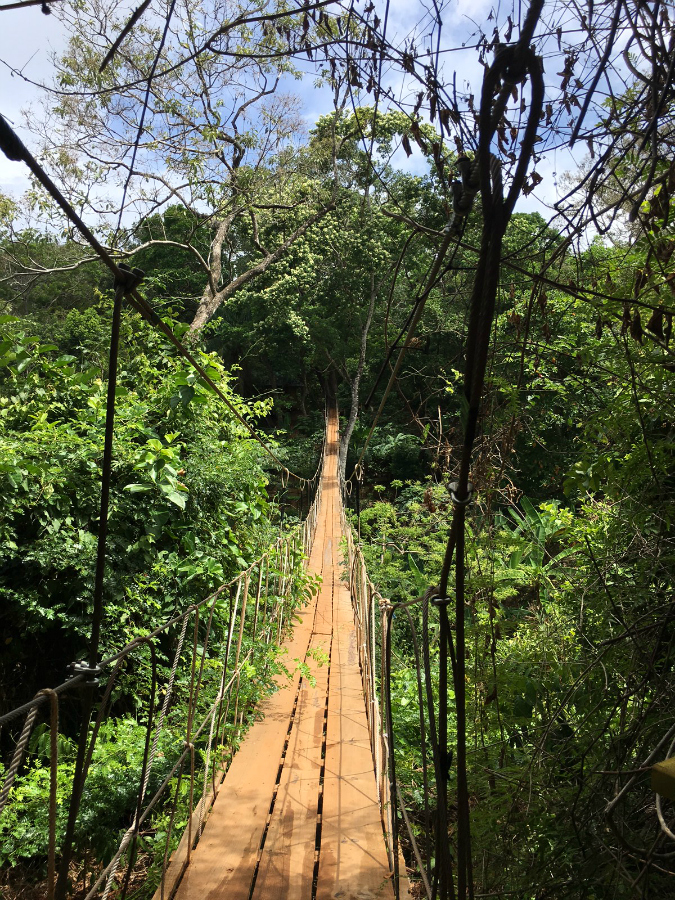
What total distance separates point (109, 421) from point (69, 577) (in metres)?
2.49

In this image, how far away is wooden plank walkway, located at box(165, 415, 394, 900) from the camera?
1.51 m

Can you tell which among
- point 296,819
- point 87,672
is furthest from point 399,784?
point 87,672

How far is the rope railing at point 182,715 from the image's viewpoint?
1.29m

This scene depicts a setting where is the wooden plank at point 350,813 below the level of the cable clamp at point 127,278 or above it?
below

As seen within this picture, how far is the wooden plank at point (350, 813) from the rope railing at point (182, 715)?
0.36m

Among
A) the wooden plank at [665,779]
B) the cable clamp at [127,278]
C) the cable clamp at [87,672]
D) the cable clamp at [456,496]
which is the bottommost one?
the wooden plank at [665,779]

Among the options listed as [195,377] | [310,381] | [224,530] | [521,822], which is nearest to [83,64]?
[195,377]

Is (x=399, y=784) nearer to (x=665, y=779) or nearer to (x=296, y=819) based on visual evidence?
(x=296, y=819)

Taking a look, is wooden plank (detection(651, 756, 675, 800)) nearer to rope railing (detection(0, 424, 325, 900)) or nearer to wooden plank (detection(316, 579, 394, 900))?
rope railing (detection(0, 424, 325, 900))

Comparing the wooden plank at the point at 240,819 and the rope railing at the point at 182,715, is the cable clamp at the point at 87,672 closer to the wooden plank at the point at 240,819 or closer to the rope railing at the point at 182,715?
the rope railing at the point at 182,715

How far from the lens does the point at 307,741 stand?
7.70 feet

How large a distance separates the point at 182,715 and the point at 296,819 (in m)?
0.88

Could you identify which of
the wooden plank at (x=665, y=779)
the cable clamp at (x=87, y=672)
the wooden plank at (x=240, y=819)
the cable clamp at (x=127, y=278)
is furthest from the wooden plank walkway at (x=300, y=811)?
the cable clamp at (x=127, y=278)

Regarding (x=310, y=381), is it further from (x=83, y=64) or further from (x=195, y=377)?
(x=195, y=377)
